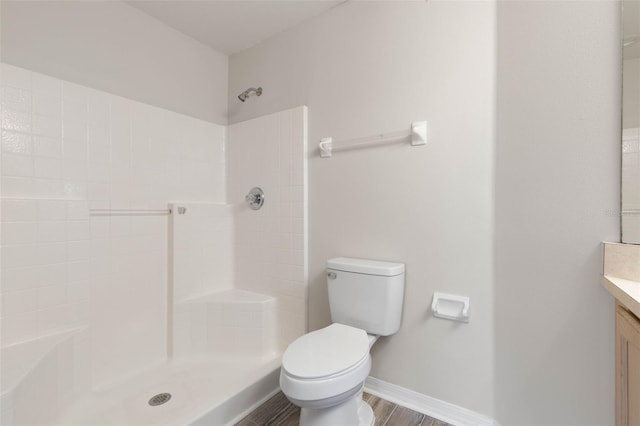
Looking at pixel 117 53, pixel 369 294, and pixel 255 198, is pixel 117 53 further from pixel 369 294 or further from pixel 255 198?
pixel 369 294

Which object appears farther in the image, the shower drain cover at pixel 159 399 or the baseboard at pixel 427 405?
the shower drain cover at pixel 159 399

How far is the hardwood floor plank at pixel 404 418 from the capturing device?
133cm

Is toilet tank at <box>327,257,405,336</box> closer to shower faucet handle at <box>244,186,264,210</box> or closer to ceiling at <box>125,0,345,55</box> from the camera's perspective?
shower faucet handle at <box>244,186,264,210</box>

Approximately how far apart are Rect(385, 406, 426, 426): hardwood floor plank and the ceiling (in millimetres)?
2214

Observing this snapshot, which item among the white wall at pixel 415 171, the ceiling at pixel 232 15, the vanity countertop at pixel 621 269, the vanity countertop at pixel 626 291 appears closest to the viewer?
the vanity countertop at pixel 626 291

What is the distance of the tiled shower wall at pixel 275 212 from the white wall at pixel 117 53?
40cm

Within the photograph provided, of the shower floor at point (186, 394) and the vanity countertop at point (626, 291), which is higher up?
the vanity countertop at point (626, 291)

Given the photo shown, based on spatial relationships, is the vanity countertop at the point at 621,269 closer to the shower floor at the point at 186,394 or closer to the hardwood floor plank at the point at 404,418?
the hardwood floor plank at the point at 404,418

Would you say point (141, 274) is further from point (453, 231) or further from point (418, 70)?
point (418, 70)

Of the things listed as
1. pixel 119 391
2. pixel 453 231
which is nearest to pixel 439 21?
pixel 453 231

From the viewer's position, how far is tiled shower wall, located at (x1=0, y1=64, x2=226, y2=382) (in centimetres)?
128

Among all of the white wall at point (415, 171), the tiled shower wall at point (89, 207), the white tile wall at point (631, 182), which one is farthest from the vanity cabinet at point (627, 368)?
the tiled shower wall at point (89, 207)

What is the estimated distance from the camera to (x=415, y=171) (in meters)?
1.43

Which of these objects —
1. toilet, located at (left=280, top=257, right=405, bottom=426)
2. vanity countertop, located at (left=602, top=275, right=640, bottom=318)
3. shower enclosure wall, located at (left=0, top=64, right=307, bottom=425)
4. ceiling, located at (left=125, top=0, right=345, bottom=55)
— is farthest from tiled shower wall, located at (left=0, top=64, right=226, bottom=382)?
vanity countertop, located at (left=602, top=275, right=640, bottom=318)
